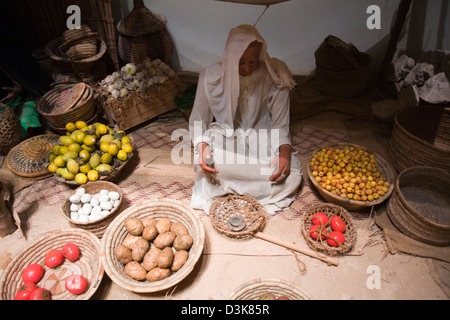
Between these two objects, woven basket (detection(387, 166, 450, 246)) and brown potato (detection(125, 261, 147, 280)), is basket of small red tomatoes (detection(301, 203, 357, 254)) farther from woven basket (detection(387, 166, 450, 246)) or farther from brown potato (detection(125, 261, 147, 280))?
brown potato (detection(125, 261, 147, 280))

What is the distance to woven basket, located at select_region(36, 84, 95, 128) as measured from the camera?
3407mm

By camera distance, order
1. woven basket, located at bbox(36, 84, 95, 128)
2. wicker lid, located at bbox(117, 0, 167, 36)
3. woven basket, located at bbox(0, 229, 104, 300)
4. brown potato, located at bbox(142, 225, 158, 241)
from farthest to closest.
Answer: wicker lid, located at bbox(117, 0, 167, 36) < woven basket, located at bbox(36, 84, 95, 128) < brown potato, located at bbox(142, 225, 158, 241) < woven basket, located at bbox(0, 229, 104, 300)

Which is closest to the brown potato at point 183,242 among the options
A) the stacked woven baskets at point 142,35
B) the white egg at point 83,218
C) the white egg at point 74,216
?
the white egg at point 83,218

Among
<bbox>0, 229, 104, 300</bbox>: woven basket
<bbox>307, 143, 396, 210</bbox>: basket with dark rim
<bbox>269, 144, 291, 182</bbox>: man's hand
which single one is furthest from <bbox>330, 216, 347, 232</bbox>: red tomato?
<bbox>0, 229, 104, 300</bbox>: woven basket

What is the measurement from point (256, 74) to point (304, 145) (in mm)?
1430

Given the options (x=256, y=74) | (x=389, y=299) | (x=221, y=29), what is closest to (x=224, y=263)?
(x=389, y=299)

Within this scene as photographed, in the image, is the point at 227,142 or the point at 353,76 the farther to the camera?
the point at 353,76

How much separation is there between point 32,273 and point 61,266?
21 cm

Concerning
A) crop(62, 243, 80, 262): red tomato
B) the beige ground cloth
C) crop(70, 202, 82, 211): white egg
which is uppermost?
crop(70, 202, 82, 211): white egg

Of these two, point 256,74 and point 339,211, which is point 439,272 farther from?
point 256,74

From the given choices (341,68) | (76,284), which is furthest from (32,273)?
(341,68)

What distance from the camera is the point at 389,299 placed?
208cm

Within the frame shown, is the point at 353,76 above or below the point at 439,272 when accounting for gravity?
above

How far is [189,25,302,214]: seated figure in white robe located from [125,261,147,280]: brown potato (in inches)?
34.2
